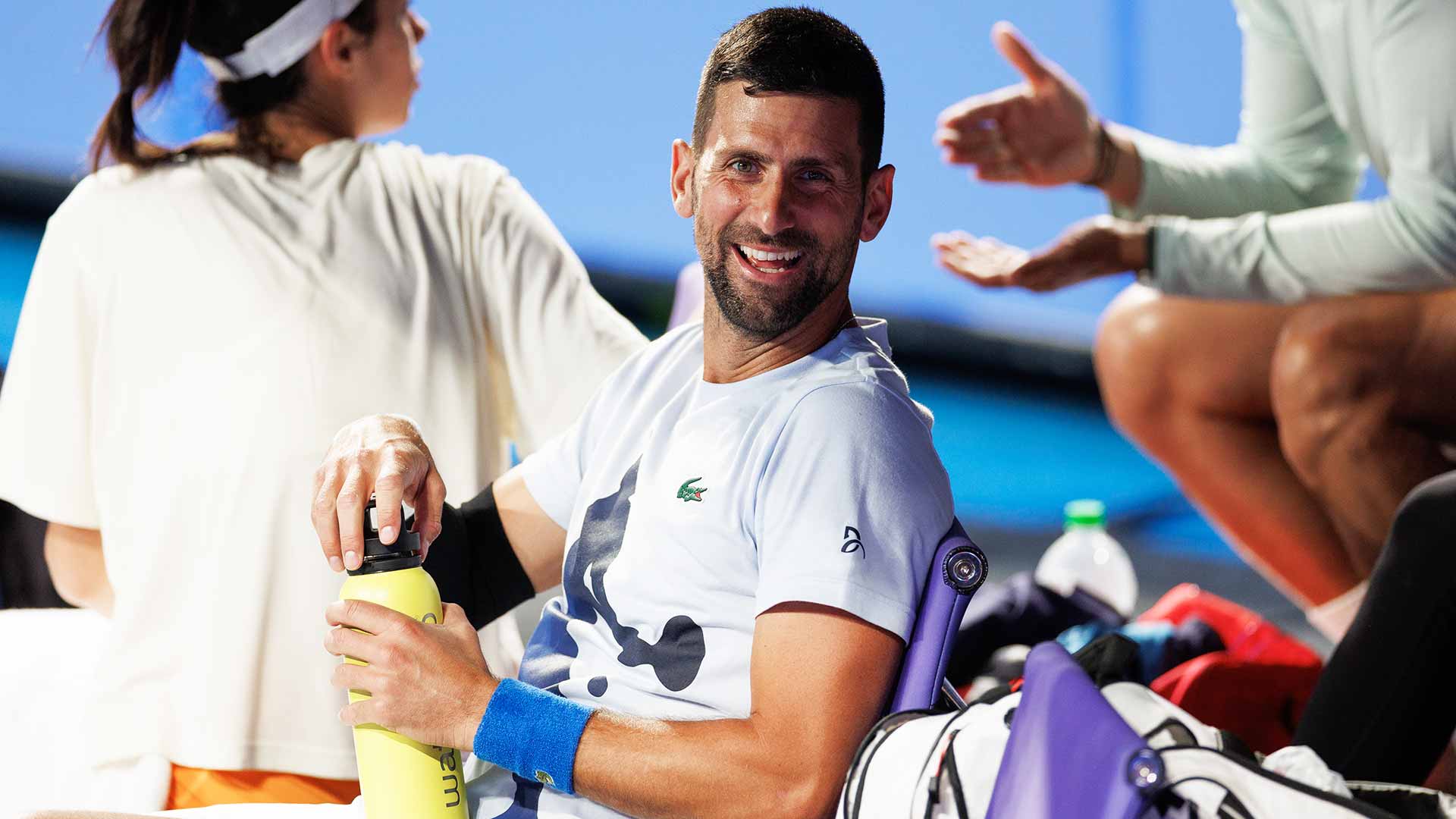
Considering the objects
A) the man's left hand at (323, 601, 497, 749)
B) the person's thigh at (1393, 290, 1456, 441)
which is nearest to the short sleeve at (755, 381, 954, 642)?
the man's left hand at (323, 601, 497, 749)

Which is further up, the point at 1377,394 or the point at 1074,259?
the point at 1074,259

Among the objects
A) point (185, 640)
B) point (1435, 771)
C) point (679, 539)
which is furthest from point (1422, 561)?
point (185, 640)

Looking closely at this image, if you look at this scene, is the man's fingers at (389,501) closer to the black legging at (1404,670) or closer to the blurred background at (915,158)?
the black legging at (1404,670)

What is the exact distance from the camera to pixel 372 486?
Result: 1.22 meters

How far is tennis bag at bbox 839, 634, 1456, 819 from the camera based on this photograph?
0.84m

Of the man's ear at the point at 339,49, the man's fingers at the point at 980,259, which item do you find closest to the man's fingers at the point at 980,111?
the man's fingers at the point at 980,259

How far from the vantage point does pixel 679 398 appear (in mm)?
1294

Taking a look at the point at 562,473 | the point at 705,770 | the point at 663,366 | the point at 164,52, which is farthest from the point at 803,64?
the point at 164,52

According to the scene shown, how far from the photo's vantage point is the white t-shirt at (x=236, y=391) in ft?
5.38

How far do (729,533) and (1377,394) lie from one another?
1.51 metres

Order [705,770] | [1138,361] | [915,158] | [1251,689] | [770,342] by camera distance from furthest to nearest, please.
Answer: [915,158] < [1138,361] < [1251,689] < [770,342] < [705,770]

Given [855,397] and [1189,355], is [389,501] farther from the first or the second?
[1189,355]

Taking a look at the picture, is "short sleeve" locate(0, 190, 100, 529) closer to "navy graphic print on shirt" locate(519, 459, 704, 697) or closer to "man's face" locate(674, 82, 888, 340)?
"navy graphic print on shirt" locate(519, 459, 704, 697)

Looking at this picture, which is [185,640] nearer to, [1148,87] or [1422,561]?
[1422,561]
